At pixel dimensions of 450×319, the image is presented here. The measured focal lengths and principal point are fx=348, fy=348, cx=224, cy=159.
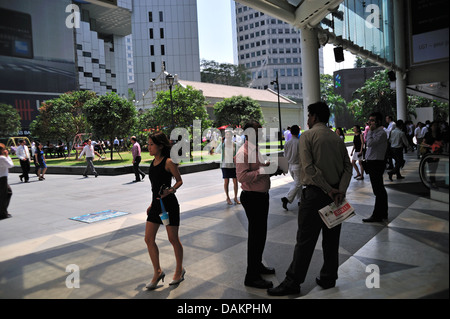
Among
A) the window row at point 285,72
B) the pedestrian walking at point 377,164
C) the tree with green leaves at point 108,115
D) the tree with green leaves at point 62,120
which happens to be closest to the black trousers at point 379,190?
the pedestrian walking at point 377,164

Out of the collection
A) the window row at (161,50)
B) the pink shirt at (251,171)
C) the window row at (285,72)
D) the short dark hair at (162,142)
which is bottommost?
the pink shirt at (251,171)

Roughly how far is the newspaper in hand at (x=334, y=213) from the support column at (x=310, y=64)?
7482 millimetres

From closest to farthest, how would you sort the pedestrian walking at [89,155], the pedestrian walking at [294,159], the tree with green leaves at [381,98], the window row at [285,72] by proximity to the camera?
1. the pedestrian walking at [294,159]
2. the pedestrian walking at [89,155]
3. the tree with green leaves at [381,98]
4. the window row at [285,72]

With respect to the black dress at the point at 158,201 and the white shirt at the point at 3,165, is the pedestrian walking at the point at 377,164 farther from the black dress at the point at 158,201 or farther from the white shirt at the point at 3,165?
the white shirt at the point at 3,165

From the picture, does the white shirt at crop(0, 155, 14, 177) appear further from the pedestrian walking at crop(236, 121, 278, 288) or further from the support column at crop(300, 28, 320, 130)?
the support column at crop(300, 28, 320, 130)

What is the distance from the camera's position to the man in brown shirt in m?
3.33

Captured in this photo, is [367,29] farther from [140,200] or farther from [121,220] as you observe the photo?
[121,220]

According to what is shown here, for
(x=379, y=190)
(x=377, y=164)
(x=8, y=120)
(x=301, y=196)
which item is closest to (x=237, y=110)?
(x=8, y=120)

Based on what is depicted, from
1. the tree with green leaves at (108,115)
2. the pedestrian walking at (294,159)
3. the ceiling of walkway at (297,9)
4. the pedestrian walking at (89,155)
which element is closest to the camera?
the pedestrian walking at (294,159)

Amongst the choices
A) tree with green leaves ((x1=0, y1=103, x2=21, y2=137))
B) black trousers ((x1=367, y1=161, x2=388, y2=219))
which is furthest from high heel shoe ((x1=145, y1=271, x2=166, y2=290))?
tree with green leaves ((x1=0, y1=103, x2=21, y2=137))

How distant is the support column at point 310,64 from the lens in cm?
1043

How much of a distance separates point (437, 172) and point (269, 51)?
422ft

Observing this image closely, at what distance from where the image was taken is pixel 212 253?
490cm
